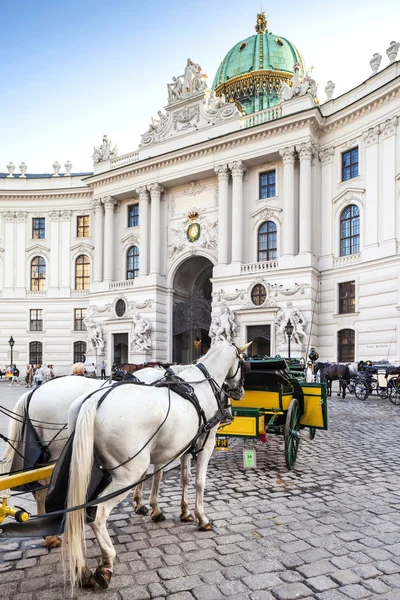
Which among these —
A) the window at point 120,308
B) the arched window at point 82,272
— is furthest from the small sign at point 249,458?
the arched window at point 82,272

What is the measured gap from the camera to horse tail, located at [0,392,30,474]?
4.56 meters

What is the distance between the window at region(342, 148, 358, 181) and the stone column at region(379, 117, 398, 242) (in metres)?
1.98

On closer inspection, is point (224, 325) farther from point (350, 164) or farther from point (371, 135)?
A: point (371, 135)

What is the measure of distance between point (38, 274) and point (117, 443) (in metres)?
38.7

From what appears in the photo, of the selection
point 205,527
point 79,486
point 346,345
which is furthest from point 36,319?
point 79,486

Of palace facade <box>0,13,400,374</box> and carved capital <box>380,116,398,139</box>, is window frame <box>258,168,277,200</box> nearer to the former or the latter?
palace facade <box>0,13,400,374</box>

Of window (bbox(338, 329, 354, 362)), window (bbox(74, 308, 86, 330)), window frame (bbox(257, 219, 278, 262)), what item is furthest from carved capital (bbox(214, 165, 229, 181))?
window (bbox(74, 308, 86, 330))

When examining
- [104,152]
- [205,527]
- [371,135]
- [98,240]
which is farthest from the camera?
[104,152]

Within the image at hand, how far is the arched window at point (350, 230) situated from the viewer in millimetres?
26625

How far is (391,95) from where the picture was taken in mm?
24812

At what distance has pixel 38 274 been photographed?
3994 centimetres

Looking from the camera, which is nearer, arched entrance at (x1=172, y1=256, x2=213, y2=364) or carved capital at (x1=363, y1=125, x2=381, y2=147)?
carved capital at (x1=363, y1=125, x2=381, y2=147)

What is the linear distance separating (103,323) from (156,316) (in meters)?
4.97

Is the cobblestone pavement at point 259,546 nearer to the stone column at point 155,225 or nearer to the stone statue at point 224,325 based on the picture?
the stone statue at point 224,325
